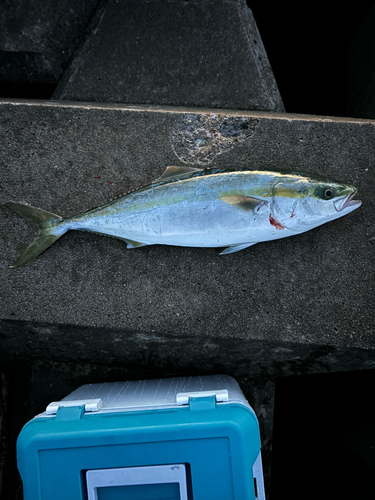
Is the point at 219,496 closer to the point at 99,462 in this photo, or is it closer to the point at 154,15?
the point at 99,462

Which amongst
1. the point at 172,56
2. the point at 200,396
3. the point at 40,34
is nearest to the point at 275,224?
the point at 200,396

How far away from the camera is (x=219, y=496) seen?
1.61 metres

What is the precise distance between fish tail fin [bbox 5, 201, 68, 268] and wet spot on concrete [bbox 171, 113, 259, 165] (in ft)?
3.21

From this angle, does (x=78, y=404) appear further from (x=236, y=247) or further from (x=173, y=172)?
(x=173, y=172)

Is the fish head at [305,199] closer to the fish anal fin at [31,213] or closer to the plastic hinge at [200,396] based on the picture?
the plastic hinge at [200,396]

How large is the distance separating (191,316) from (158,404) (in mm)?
632

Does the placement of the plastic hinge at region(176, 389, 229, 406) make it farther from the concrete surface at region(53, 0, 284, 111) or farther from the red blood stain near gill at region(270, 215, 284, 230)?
the concrete surface at region(53, 0, 284, 111)

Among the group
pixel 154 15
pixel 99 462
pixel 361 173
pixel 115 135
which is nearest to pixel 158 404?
pixel 99 462

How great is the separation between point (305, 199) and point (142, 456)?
5.35 ft

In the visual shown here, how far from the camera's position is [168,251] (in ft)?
7.55

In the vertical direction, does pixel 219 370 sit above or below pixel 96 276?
below

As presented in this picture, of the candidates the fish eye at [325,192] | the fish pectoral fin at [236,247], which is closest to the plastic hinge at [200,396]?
the fish pectoral fin at [236,247]

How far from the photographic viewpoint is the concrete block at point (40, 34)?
2547 mm

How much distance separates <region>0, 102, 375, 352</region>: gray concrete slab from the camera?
2.29m
